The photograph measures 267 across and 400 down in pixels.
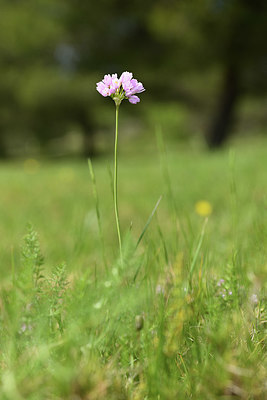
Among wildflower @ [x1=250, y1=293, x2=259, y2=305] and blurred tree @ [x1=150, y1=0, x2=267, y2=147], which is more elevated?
blurred tree @ [x1=150, y1=0, x2=267, y2=147]

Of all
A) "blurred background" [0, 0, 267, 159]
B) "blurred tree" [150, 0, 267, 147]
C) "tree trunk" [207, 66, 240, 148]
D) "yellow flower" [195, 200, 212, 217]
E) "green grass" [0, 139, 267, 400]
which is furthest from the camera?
"tree trunk" [207, 66, 240, 148]

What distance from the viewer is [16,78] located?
47.7 ft

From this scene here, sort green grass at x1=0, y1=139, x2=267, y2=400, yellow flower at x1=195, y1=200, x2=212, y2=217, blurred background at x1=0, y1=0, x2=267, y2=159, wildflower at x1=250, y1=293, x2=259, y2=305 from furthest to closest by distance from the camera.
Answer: blurred background at x1=0, y1=0, x2=267, y2=159, yellow flower at x1=195, y1=200, x2=212, y2=217, wildflower at x1=250, y1=293, x2=259, y2=305, green grass at x1=0, y1=139, x2=267, y2=400

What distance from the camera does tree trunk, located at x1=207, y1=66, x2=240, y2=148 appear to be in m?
10.9

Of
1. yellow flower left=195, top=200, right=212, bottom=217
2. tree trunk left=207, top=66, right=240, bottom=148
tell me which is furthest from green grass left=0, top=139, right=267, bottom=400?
tree trunk left=207, top=66, right=240, bottom=148

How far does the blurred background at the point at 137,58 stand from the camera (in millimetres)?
8984

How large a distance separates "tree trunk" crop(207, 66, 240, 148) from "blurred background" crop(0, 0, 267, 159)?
0.03 m

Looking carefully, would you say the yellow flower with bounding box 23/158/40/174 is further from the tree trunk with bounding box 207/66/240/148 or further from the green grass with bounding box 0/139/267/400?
the green grass with bounding box 0/139/267/400

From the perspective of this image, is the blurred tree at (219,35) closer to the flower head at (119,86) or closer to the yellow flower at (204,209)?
A: the yellow flower at (204,209)

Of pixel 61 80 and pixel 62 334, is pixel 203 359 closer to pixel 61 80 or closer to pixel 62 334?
pixel 62 334

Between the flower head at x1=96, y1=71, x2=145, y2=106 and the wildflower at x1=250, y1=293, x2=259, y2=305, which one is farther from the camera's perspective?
the wildflower at x1=250, y1=293, x2=259, y2=305

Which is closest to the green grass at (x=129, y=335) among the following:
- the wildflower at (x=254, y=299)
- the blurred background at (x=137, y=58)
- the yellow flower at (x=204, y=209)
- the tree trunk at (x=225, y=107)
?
the wildflower at (x=254, y=299)

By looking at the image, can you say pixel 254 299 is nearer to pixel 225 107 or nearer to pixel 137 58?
pixel 225 107

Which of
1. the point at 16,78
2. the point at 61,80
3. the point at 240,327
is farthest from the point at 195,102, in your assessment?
the point at 240,327
